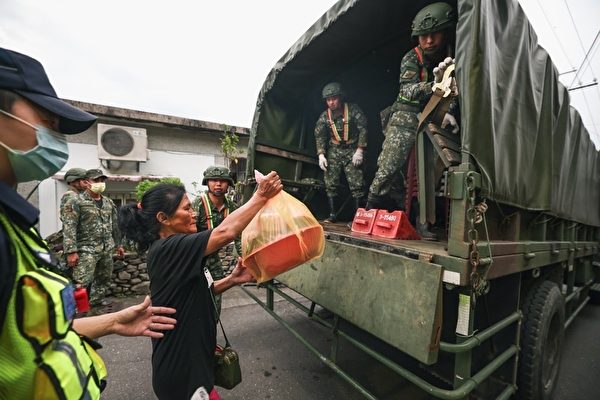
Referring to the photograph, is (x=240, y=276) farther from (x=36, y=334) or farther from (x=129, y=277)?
(x=129, y=277)

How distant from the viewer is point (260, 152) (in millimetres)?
3248

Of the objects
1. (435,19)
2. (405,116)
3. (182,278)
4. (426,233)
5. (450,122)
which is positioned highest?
(435,19)

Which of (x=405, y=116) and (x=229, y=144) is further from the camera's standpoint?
(x=229, y=144)

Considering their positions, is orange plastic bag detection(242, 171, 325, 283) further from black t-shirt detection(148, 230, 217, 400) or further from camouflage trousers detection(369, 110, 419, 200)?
camouflage trousers detection(369, 110, 419, 200)

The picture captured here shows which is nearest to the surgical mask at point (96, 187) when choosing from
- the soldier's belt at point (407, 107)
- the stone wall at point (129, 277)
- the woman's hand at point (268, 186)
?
the stone wall at point (129, 277)

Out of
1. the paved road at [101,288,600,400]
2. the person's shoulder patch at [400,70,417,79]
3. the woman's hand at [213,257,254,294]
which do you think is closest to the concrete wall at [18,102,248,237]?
the paved road at [101,288,600,400]

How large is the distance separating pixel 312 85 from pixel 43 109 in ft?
9.94

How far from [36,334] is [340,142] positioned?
123 inches

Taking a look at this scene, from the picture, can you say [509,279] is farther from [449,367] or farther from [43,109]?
[43,109]

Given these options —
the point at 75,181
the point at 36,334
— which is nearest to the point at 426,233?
the point at 36,334

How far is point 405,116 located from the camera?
241cm

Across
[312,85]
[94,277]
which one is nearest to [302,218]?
[312,85]

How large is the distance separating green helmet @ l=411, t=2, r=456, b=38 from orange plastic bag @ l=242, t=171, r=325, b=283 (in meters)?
1.83

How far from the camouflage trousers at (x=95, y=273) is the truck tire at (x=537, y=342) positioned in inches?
191
